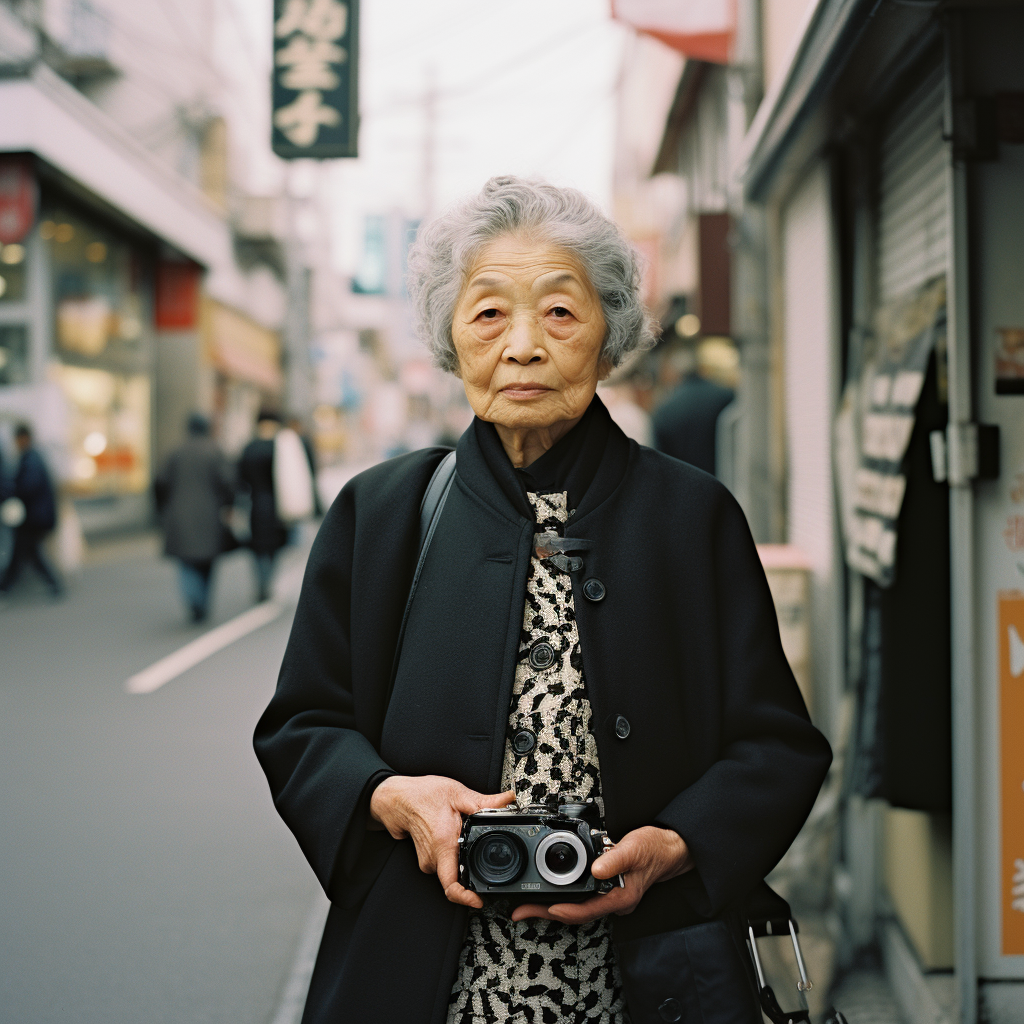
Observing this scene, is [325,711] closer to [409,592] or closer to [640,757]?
[409,592]

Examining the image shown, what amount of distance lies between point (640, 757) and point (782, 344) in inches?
175

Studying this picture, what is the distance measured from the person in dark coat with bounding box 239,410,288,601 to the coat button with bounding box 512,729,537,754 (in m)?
9.86

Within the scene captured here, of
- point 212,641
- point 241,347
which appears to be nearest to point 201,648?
point 212,641

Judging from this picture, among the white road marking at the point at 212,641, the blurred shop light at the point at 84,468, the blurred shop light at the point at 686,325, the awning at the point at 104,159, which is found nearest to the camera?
the white road marking at the point at 212,641

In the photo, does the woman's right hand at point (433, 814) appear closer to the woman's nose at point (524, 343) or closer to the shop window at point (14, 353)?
the woman's nose at point (524, 343)

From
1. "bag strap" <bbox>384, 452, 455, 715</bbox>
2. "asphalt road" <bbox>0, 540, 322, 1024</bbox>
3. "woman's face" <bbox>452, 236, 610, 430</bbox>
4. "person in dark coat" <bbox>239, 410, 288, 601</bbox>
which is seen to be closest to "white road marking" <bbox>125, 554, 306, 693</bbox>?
"asphalt road" <bbox>0, 540, 322, 1024</bbox>

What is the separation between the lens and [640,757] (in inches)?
66.6

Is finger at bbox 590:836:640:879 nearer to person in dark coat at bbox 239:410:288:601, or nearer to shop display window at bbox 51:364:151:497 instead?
person in dark coat at bbox 239:410:288:601

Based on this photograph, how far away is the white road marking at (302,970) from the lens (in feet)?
11.3

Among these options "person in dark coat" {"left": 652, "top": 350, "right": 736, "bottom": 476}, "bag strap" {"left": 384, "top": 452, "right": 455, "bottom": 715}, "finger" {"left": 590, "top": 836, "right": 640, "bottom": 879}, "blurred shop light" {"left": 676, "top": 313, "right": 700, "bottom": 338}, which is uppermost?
"blurred shop light" {"left": 676, "top": 313, "right": 700, "bottom": 338}

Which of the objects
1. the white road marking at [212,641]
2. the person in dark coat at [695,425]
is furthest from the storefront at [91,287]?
the person in dark coat at [695,425]

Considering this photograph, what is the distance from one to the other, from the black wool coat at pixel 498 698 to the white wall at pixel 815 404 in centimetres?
269

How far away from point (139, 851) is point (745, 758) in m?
3.79

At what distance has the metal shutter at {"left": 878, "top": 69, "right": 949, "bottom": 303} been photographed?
332 centimetres
